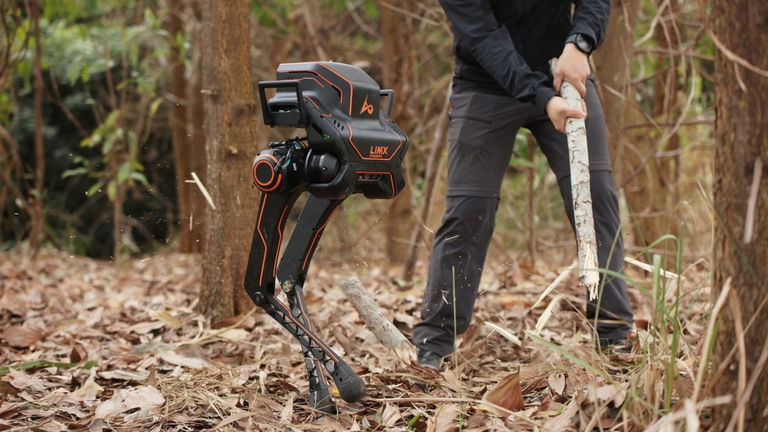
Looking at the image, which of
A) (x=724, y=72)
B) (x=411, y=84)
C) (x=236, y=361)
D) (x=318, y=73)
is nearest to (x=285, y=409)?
(x=236, y=361)

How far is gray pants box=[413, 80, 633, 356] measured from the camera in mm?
2996

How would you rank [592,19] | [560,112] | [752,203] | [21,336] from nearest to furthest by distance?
[752,203] < [560,112] < [592,19] < [21,336]

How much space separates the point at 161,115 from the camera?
396 inches

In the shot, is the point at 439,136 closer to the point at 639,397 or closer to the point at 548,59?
the point at 548,59

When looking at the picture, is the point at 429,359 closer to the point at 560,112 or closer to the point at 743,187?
the point at 560,112

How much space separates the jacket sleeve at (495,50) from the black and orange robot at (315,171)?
1.73 feet

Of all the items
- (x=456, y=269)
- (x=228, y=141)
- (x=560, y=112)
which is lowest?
(x=456, y=269)

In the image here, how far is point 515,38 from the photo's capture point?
305 cm

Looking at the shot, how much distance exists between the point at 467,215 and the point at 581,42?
72cm

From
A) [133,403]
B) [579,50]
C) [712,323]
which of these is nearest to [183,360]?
[133,403]

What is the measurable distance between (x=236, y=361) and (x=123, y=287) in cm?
248

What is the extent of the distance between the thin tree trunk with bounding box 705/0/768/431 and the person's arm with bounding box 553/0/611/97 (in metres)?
1.08

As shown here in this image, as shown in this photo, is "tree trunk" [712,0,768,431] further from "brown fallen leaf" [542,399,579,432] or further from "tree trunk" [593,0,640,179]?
"tree trunk" [593,0,640,179]

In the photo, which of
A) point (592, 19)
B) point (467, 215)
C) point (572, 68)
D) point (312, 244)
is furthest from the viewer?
point (467, 215)
